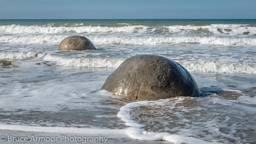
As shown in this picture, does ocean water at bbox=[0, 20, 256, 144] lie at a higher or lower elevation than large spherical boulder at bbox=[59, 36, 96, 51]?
lower

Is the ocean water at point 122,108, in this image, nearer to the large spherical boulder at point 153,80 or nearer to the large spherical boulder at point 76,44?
the large spherical boulder at point 153,80

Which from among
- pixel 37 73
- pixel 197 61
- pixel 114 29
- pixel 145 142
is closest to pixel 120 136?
pixel 145 142

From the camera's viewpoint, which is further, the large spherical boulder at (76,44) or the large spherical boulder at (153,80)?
the large spherical boulder at (76,44)

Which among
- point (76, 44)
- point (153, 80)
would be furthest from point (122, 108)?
point (76, 44)

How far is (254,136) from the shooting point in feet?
12.9

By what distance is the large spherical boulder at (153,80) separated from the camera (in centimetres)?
556

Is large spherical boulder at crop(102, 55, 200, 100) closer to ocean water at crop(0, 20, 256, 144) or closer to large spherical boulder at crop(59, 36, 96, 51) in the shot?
ocean water at crop(0, 20, 256, 144)

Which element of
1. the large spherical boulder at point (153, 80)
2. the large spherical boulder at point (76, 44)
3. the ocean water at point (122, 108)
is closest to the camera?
the ocean water at point (122, 108)

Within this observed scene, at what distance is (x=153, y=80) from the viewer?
5.55 metres

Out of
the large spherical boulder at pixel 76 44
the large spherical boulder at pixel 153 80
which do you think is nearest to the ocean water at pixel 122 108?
the large spherical boulder at pixel 153 80

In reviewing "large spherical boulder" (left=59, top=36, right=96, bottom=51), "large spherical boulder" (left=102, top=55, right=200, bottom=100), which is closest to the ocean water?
"large spherical boulder" (left=102, top=55, right=200, bottom=100)

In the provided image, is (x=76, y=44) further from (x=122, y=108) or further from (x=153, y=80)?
(x=122, y=108)

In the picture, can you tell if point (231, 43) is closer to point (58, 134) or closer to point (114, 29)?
point (114, 29)

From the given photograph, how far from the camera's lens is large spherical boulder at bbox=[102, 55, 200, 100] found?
5.56 m
